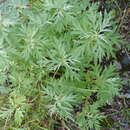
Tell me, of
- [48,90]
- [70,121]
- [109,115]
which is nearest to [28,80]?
[48,90]

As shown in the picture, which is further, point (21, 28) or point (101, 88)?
point (101, 88)

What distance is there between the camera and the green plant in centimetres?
193

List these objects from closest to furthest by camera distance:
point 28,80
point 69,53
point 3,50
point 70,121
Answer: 1. point 3,50
2. point 69,53
3. point 28,80
4. point 70,121

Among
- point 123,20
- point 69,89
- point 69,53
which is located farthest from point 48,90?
point 123,20

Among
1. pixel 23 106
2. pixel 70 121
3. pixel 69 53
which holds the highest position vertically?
pixel 69 53

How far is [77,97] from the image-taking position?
7.60ft

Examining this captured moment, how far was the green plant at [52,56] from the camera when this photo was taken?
193 cm

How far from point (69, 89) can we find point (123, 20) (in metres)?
1.06

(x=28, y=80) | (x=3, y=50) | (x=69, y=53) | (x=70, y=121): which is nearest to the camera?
(x=3, y=50)

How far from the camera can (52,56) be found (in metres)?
2.01

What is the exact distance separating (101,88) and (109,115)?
624mm

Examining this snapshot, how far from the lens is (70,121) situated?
2701mm

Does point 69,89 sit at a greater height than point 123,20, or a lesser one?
lesser

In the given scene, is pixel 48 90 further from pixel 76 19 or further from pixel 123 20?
pixel 123 20
